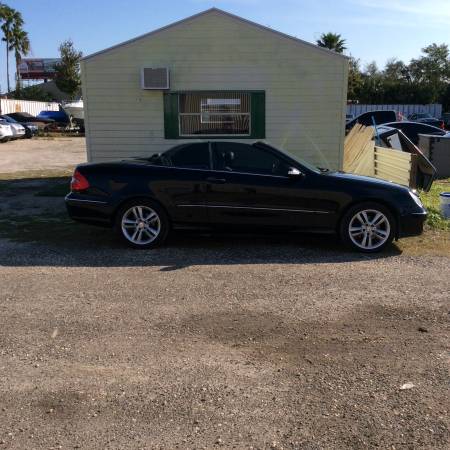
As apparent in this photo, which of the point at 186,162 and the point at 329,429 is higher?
the point at 186,162

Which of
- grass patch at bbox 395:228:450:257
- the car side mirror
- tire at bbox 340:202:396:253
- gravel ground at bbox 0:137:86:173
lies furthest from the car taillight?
gravel ground at bbox 0:137:86:173

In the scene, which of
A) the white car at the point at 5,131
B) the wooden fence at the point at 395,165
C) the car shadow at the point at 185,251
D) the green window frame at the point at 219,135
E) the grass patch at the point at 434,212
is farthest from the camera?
the white car at the point at 5,131

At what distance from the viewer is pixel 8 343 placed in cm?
422

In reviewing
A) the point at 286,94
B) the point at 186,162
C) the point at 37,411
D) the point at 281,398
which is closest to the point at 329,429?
the point at 281,398

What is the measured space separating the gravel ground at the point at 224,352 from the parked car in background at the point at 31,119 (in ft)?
115

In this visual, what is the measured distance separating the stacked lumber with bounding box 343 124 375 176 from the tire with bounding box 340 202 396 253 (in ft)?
18.6

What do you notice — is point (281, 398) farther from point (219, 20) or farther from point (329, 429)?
point (219, 20)

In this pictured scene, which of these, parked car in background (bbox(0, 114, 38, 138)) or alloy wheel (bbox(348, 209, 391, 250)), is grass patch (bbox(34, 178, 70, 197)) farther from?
parked car in background (bbox(0, 114, 38, 138))

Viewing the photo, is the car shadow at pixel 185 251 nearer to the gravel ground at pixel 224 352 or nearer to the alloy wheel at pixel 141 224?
the gravel ground at pixel 224 352

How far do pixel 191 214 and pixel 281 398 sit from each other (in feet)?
13.0

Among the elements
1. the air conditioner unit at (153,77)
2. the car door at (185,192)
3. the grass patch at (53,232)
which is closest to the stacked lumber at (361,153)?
the air conditioner unit at (153,77)

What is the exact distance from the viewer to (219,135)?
39.5 feet

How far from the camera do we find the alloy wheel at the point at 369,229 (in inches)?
277

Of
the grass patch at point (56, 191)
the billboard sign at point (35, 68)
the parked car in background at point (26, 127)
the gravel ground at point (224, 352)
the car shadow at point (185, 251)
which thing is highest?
the billboard sign at point (35, 68)
